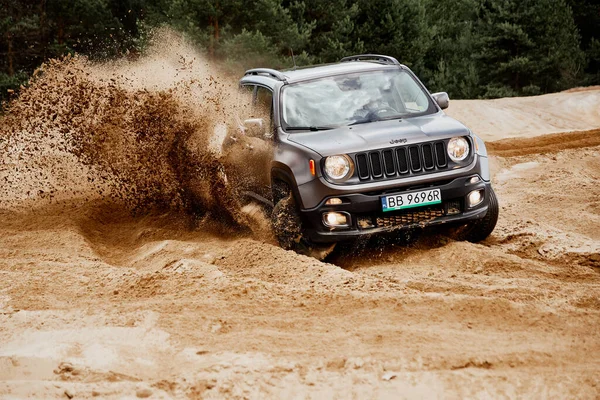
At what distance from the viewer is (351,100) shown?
27.0 feet

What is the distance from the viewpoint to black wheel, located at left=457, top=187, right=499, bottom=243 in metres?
7.79

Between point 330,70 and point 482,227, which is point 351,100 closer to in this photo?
point 330,70

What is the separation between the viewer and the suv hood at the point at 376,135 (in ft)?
23.8

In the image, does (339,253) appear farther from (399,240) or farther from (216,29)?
(216,29)

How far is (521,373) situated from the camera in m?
4.28

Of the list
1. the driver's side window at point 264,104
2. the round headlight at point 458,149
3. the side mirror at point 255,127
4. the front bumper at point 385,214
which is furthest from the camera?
the driver's side window at point 264,104

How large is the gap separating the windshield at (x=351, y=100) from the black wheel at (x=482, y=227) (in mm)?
1253

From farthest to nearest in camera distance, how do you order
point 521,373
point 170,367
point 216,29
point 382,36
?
point 382,36
point 216,29
point 170,367
point 521,373

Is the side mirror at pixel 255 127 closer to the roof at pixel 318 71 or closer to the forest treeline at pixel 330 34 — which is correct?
the roof at pixel 318 71

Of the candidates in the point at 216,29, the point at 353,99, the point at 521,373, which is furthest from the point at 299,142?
the point at 216,29

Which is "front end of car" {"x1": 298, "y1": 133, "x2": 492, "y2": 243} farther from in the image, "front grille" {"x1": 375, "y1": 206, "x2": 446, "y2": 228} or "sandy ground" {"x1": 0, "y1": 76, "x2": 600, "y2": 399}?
"sandy ground" {"x1": 0, "y1": 76, "x2": 600, "y2": 399}

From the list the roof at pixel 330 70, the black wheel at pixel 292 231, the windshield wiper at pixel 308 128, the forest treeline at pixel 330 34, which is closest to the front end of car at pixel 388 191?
the black wheel at pixel 292 231

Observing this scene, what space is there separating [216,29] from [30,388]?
25.4m

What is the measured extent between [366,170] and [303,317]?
7.03 ft
